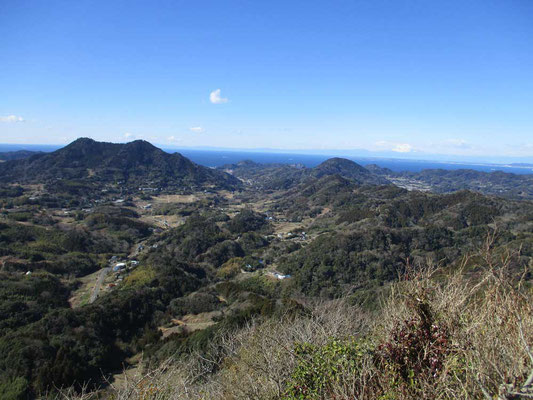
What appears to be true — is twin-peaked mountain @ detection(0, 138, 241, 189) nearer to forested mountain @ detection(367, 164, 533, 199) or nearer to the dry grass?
forested mountain @ detection(367, 164, 533, 199)

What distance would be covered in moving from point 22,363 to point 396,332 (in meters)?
23.6

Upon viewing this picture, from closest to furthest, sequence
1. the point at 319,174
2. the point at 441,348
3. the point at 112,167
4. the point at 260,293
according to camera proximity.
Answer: the point at 441,348 < the point at 260,293 < the point at 112,167 < the point at 319,174

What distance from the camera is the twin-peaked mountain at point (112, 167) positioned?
111 m

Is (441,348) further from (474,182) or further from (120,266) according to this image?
(474,182)

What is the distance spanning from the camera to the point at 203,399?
6.80m

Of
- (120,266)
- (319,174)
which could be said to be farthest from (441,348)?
(319,174)

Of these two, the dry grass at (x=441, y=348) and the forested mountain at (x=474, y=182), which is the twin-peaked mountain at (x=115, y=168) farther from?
the dry grass at (x=441, y=348)

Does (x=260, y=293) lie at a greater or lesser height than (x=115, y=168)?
lesser

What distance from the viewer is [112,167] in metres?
124

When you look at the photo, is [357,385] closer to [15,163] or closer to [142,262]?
[142,262]

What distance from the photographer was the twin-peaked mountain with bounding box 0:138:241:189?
110750mm

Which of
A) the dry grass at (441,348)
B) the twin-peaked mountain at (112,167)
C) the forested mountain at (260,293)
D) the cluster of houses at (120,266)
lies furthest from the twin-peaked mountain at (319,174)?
the dry grass at (441,348)

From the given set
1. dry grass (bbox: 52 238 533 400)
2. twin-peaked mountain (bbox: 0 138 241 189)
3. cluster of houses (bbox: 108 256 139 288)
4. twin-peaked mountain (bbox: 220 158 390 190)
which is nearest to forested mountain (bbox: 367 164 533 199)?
twin-peaked mountain (bbox: 220 158 390 190)

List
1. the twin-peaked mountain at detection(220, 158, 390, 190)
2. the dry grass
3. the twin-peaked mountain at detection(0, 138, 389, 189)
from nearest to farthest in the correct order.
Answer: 1. the dry grass
2. the twin-peaked mountain at detection(0, 138, 389, 189)
3. the twin-peaked mountain at detection(220, 158, 390, 190)
